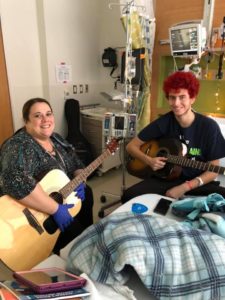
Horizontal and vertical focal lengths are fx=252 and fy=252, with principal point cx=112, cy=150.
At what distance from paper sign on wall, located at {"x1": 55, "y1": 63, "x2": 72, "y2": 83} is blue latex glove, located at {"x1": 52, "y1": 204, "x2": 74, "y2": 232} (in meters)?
2.01

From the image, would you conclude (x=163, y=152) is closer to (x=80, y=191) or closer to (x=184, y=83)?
(x=184, y=83)

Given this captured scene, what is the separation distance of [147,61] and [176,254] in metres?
2.26

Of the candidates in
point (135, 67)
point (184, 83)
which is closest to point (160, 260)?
point (184, 83)

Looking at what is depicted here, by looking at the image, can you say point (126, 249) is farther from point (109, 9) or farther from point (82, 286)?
point (109, 9)

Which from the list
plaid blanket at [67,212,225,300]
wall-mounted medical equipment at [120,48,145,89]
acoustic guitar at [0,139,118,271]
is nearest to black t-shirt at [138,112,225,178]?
wall-mounted medical equipment at [120,48,145,89]

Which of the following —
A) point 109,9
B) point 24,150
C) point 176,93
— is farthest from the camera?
point 109,9

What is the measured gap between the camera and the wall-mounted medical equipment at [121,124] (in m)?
2.12

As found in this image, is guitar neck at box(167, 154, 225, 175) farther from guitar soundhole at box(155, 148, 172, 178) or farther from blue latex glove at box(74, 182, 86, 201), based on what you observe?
blue latex glove at box(74, 182, 86, 201)

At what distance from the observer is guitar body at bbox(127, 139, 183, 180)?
173 centimetres

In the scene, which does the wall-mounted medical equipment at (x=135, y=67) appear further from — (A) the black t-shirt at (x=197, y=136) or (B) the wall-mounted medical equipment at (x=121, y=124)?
(A) the black t-shirt at (x=197, y=136)

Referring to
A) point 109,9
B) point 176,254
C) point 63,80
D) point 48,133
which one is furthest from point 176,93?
point 109,9

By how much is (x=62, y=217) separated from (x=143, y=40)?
194 cm

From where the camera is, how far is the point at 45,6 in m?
2.72

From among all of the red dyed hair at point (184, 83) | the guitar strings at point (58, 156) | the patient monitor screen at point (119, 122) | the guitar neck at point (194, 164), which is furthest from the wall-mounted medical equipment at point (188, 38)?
the guitar strings at point (58, 156)
